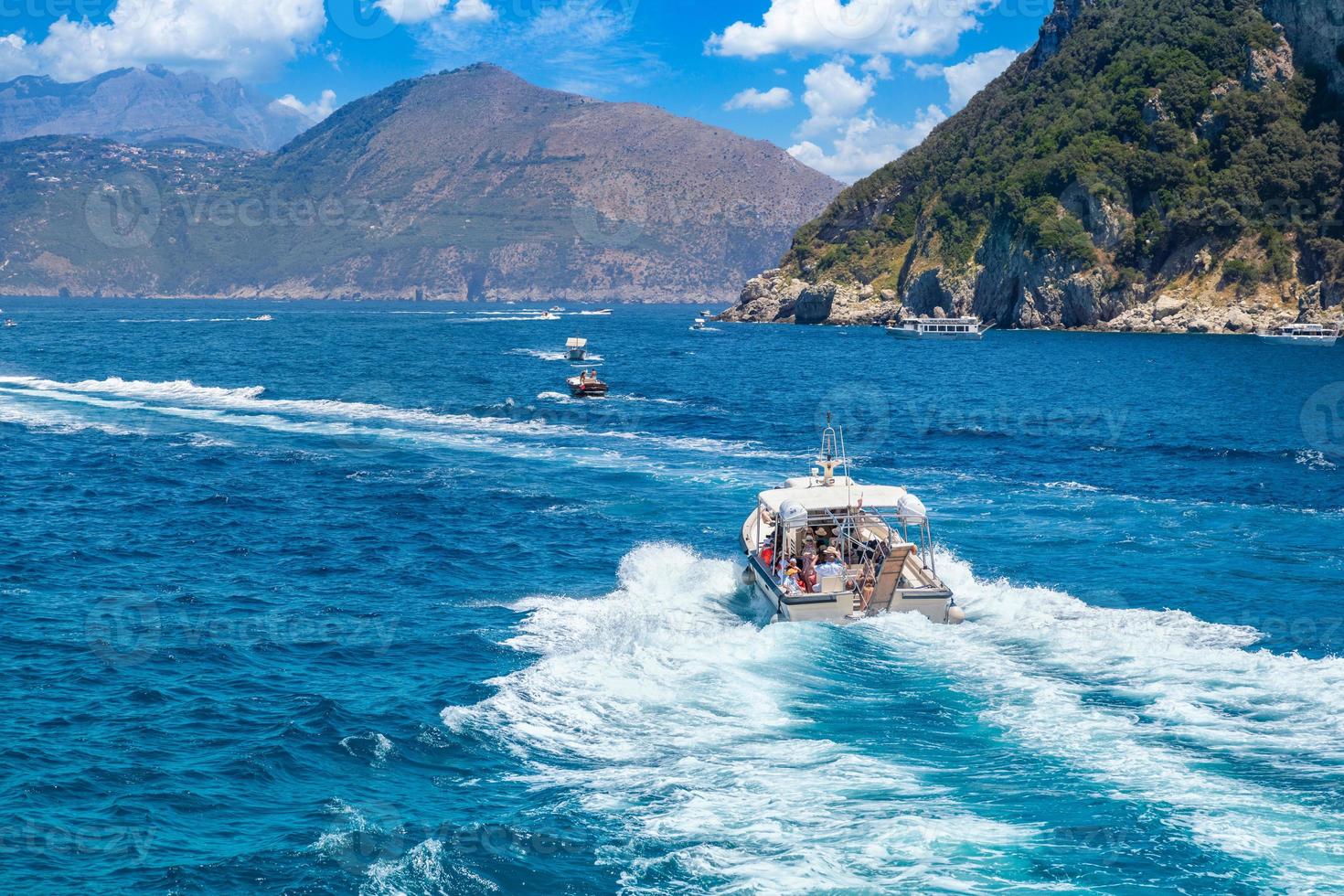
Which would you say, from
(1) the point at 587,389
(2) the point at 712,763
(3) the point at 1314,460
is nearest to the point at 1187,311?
(1) the point at 587,389

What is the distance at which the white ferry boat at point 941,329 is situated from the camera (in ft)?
513

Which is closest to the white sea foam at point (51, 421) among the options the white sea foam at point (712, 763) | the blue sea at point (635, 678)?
the blue sea at point (635, 678)

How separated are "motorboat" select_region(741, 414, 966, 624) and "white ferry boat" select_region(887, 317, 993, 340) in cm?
12886

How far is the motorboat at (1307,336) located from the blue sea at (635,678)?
263ft

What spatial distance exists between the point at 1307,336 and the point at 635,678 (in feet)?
426

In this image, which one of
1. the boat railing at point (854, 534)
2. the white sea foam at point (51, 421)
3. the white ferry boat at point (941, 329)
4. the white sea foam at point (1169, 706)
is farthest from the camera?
the white ferry boat at point (941, 329)

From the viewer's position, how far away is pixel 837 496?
3020cm

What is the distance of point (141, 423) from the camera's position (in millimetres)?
62406

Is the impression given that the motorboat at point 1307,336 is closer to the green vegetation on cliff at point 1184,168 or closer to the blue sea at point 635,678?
the green vegetation on cliff at point 1184,168

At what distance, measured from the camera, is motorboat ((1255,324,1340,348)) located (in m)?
126

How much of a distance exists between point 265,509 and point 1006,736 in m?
29.4

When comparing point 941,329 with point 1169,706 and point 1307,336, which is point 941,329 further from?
point 1169,706

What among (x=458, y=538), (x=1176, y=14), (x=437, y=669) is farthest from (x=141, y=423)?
(x=1176, y=14)

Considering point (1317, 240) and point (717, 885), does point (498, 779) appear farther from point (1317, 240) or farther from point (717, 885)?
point (1317, 240)
